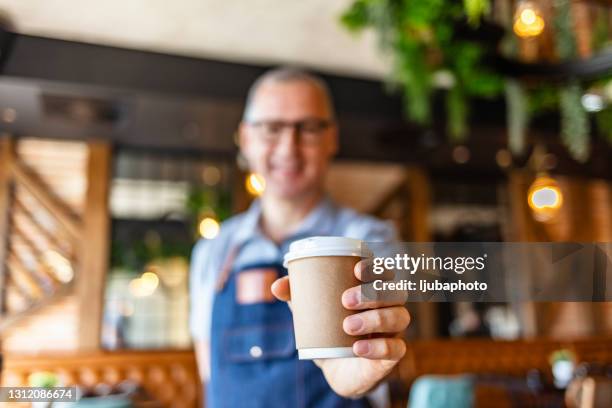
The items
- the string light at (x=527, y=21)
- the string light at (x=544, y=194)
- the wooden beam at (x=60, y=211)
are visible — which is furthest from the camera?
the string light at (x=544, y=194)

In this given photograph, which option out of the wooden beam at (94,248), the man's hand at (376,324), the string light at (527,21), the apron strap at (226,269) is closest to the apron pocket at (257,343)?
the apron strap at (226,269)

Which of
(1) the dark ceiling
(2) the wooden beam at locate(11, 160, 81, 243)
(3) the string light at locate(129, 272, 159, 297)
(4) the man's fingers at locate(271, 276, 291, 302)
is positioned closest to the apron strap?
(4) the man's fingers at locate(271, 276, 291, 302)

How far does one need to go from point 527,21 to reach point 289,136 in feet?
6.86

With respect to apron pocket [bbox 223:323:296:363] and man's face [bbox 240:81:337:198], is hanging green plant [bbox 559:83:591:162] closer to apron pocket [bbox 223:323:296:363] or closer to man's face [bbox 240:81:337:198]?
man's face [bbox 240:81:337:198]

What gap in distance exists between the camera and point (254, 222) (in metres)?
1.19

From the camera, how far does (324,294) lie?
0.45 metres

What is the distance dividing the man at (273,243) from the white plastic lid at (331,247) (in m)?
0.32

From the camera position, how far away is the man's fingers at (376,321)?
43 centimetres

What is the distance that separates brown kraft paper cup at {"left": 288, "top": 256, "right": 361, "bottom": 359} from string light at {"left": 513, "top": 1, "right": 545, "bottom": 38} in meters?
2.56

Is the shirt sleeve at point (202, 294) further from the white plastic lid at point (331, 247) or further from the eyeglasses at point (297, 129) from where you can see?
the white plastic lid at point (331, 247)

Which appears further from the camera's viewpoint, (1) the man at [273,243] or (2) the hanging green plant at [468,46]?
(2) the hanging green plant at [468,46]

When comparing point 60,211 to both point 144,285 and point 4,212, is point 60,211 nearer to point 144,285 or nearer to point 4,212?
point 4,212

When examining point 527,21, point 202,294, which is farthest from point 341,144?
point 202,294

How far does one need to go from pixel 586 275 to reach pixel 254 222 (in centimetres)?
84
